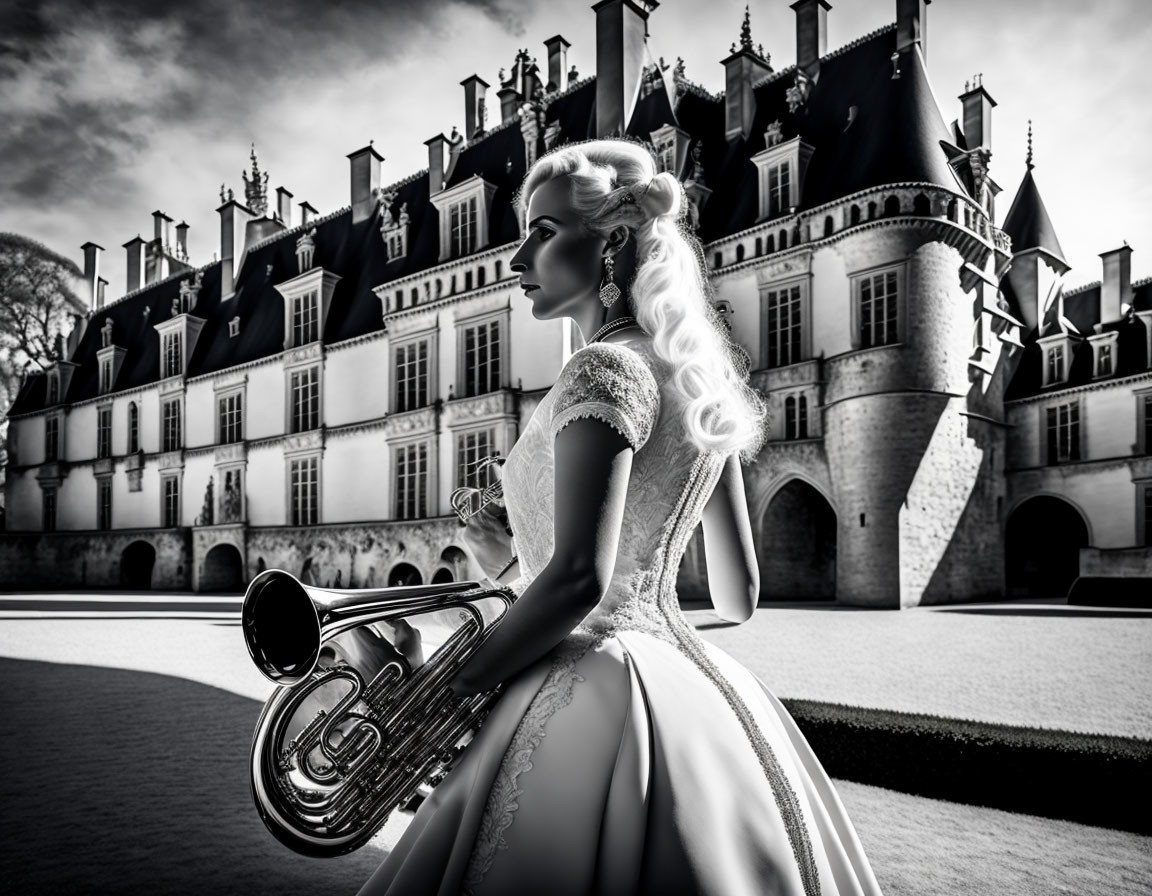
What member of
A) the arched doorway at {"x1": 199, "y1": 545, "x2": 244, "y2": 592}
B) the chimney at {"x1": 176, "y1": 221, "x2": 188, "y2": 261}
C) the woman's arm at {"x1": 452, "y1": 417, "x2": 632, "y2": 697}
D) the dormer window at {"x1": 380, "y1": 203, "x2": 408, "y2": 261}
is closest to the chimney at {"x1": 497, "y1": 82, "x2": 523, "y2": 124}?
the dormer window at {"x1": 380, "y1": 203, "x2": 408, "y2": 261}

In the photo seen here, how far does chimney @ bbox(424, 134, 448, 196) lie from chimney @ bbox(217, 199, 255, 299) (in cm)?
1163

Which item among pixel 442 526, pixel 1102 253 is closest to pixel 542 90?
pixel 442 526

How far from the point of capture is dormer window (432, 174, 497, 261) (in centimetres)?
2516

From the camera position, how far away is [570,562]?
A: 1.50 meters

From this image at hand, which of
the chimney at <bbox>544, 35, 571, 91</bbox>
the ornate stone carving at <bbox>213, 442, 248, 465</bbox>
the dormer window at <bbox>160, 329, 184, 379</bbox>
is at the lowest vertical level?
the ornate stone carving at <bbox>213, 442, 248, 465</bbox>

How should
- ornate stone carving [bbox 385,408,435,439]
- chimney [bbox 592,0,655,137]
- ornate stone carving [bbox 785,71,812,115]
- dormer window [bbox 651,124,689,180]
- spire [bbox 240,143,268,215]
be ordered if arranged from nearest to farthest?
chimney [bbox 592,0,655,137] < dormer window [bbox 651,124,689,180] < ornate stone carving [bbox 785,71,812,115] < ornate stone carving [bbox 385,408,435,439] < spire [bbox 240,143,268,215]

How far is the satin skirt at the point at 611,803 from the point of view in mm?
1472

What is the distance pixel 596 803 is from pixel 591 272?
1094 millimetres

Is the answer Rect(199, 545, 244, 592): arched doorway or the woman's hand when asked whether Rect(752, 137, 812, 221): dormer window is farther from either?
Rect(199, 545, 244, 592): arched doorway

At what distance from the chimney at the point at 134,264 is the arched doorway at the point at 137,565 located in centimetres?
1426

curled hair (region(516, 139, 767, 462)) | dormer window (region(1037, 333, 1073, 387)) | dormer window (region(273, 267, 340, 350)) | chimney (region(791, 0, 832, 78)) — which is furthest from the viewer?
dormer window (region(273, 267, 340, 350))

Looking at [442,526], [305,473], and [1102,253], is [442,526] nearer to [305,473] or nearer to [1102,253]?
[305,473]

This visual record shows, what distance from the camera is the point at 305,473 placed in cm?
2948

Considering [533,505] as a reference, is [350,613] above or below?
below
